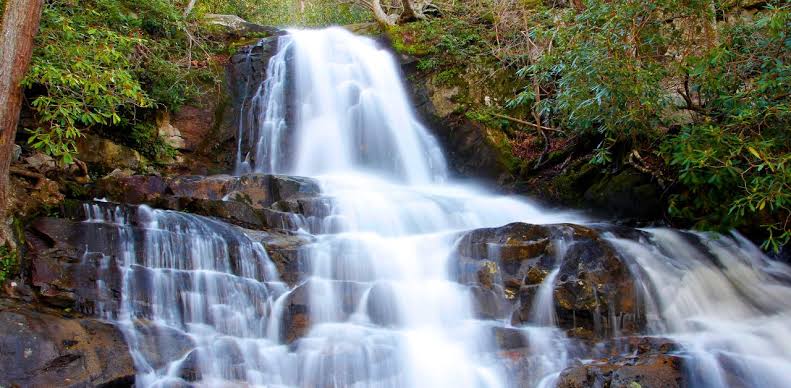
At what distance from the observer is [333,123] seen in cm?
1226

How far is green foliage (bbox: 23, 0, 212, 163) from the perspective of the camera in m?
6.16

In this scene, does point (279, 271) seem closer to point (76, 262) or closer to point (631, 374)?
point (76, 262)

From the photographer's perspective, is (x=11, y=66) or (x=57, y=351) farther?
(x=11, y=66)

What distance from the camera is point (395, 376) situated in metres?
5.37

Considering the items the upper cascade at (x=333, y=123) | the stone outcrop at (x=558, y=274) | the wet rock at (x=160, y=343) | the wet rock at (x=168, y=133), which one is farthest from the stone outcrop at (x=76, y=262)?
the upper cascade at (x=333, y=123)

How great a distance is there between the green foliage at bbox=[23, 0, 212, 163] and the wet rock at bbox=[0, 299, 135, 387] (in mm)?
2269

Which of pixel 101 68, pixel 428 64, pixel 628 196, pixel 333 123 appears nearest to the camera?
pixel 101 68

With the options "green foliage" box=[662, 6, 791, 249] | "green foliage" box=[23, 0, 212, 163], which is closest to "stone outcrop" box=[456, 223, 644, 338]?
"green foliage" box=[662, 6, 791, 249]

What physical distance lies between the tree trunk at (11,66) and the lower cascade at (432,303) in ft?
2.75

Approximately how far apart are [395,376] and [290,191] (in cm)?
412

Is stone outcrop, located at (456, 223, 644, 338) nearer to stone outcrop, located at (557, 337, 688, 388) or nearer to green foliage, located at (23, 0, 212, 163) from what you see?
stone outcrop, located at (557, 337, 688, 388)

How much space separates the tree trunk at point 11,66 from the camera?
18.0 feet

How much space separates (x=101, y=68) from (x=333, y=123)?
19.9ft

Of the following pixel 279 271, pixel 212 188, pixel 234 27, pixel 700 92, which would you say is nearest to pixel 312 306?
pixel 279 271
